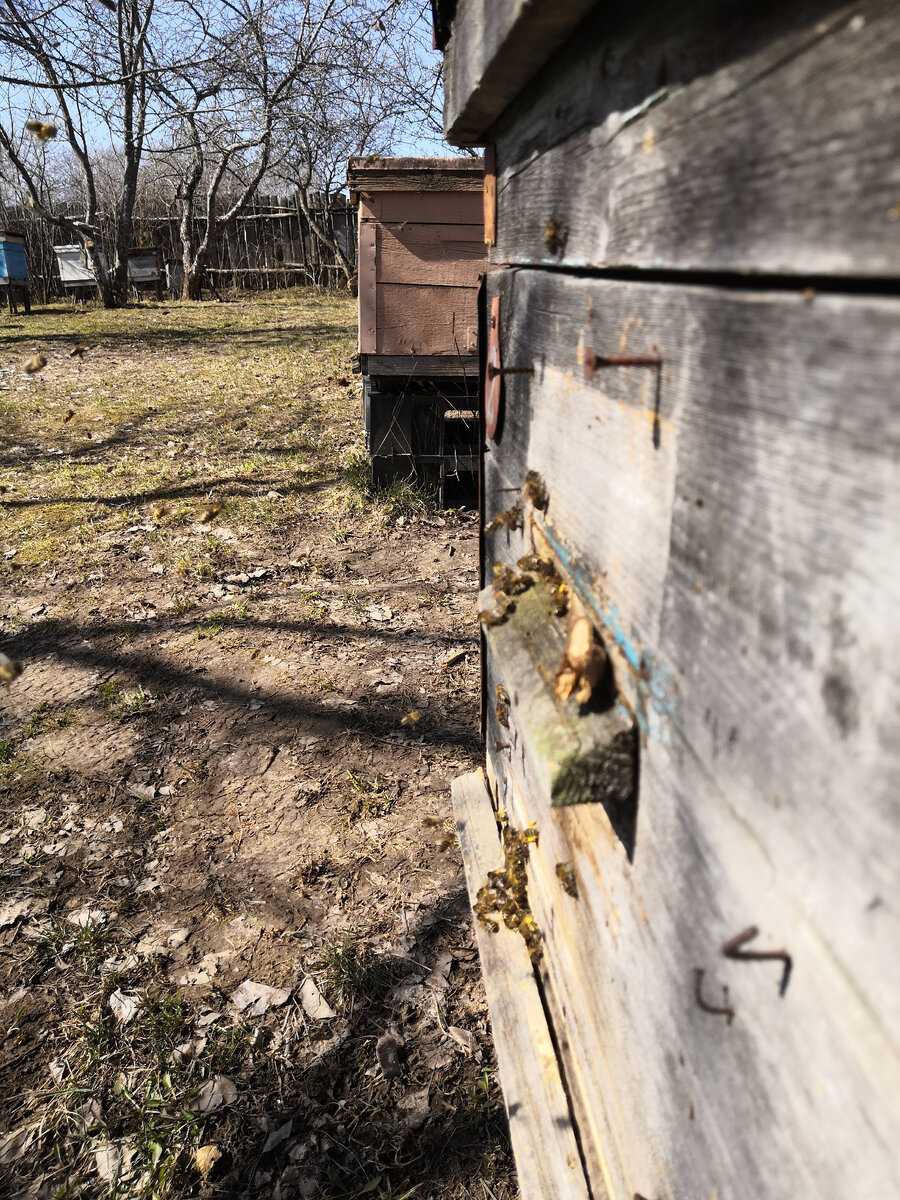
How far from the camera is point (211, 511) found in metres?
5.90

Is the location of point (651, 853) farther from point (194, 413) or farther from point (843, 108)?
point (194, 413)

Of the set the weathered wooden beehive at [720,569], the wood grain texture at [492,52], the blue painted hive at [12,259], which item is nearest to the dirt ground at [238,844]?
the weathered wooden beehive at [720,569]

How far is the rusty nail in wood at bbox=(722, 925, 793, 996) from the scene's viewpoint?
705mm

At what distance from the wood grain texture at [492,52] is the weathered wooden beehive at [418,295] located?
10.7 feet

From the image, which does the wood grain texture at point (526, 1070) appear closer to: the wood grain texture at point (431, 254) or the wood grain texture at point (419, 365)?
the wood grain texture at point (419, 365)

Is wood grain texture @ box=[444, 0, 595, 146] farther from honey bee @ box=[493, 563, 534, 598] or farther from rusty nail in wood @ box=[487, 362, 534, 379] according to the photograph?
honey bee @ box=[493, 563, 534, 598]

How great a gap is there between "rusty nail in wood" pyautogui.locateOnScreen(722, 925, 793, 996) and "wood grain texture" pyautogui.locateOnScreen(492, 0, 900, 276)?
22.1 inches

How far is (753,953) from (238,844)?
2.72 m

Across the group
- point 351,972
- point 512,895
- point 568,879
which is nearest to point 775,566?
point 568,879

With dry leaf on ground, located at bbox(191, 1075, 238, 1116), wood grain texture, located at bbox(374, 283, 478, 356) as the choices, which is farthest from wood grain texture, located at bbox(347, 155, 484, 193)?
dry leaf on ground, located at bbox(191, 1075, 238, 1116)

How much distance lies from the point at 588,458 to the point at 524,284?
1.95ft

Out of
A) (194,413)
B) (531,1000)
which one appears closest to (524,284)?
(531,1000)

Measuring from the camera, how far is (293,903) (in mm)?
2873

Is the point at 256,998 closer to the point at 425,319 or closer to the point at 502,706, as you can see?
the point at 502,706
